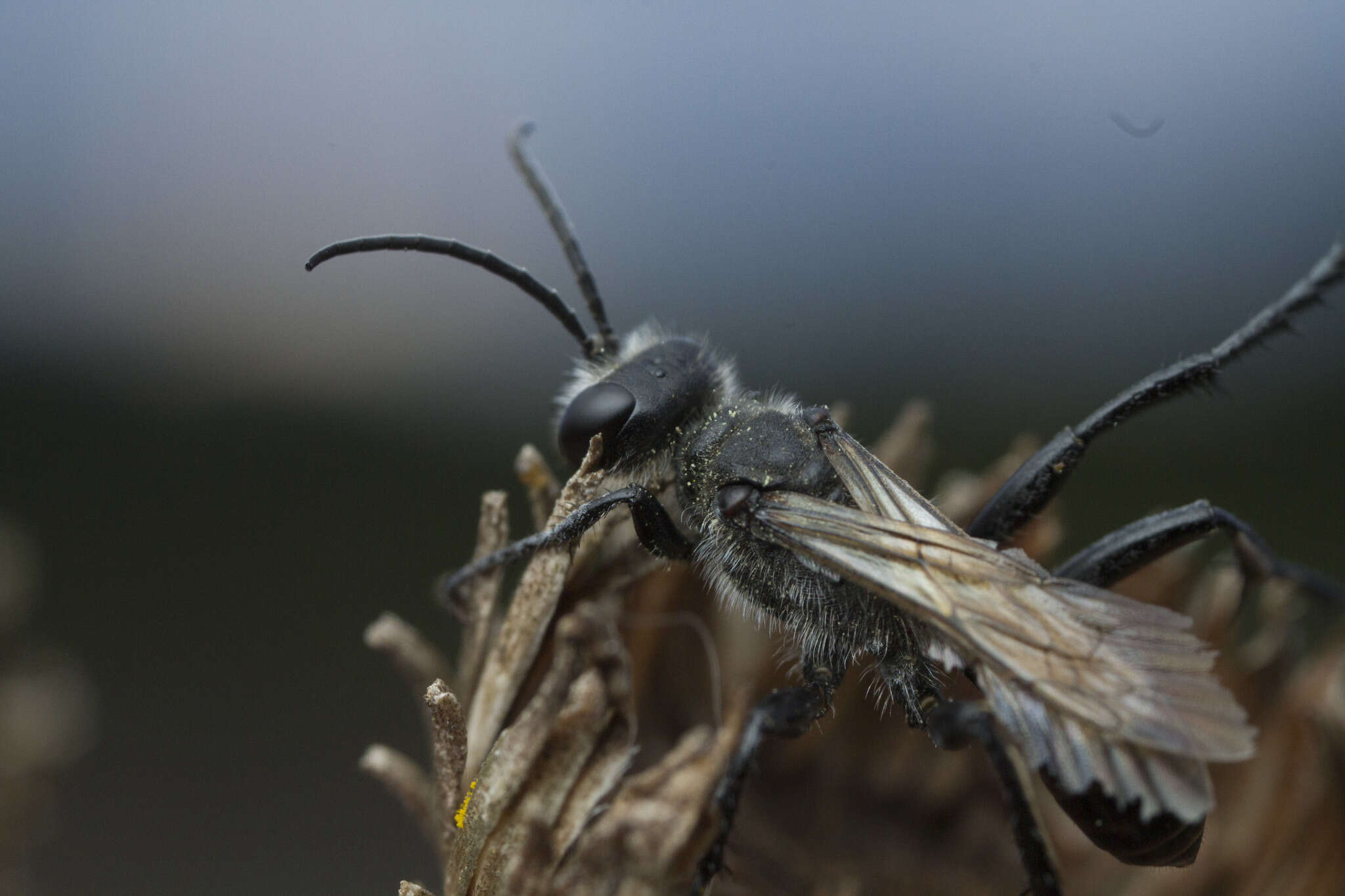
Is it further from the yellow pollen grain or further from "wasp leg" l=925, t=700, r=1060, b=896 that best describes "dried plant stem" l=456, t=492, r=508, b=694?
"wasp leg" l=925, t=700, r=1060, b=896

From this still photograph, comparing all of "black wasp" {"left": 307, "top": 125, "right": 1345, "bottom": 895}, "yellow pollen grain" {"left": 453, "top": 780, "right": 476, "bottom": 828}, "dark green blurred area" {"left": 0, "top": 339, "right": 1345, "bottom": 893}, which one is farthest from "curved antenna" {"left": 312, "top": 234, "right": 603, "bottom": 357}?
"yellow pollen grain" {"left": 453, "top": 780, "right": 476, "bottom": 828}

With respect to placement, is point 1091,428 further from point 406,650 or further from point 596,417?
point 406,650

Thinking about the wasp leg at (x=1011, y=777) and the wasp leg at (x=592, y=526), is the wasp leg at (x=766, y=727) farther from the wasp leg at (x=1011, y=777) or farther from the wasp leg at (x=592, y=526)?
the wasp leg at (x=592, y=526)

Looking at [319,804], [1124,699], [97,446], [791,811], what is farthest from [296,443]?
[1124,699]

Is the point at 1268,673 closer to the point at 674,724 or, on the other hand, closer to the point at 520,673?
the point at 674,724

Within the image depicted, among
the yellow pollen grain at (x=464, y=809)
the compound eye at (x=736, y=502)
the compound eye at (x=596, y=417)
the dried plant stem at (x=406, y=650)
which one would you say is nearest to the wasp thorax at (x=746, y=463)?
the compound eye at (x=736, y=502)

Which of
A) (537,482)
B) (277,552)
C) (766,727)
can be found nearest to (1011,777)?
(766,727)
